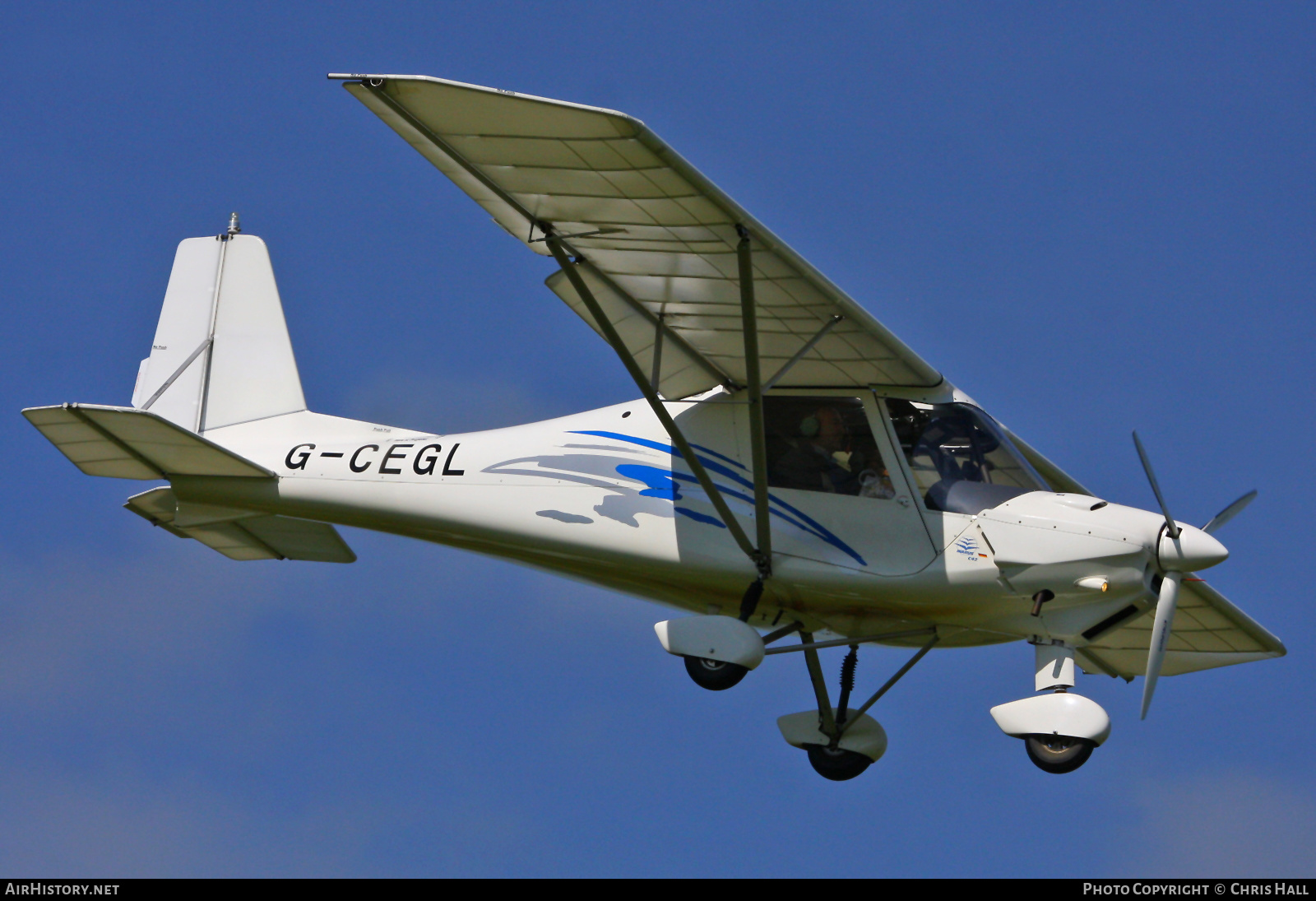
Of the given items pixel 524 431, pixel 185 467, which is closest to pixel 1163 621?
pixel 524 431

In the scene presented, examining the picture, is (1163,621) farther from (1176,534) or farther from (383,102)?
Result: (383,102)

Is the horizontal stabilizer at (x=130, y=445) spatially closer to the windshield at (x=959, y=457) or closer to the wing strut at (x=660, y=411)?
the wing strut at (x=660, y=411)

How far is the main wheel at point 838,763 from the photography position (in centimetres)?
1330

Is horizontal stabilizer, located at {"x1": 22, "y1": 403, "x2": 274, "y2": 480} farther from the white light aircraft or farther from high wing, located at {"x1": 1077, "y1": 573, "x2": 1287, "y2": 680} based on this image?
high wing, located at {"x1": 1077, "y1": 573, "x2": 1287, "y2": 680}

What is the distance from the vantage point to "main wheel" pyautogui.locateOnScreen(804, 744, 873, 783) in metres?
13.3

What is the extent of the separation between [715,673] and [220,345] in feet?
20.3

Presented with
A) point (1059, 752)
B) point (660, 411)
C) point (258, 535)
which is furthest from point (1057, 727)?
point (258, 535)

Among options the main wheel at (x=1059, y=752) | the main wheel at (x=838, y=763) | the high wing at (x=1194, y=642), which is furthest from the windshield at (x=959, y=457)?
the high wing at (x=1194, y=642)

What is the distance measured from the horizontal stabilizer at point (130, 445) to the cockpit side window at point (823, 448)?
439 centimetres

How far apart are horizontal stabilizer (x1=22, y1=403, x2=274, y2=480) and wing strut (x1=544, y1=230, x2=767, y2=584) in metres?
3.53

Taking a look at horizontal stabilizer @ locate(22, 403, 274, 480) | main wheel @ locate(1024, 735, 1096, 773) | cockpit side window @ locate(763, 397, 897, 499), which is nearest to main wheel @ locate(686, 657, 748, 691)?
cockpit side window @ locate(763, 397, 897, 499)

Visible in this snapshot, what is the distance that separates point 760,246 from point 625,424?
2.42 m

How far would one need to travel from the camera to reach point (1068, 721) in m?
11.4

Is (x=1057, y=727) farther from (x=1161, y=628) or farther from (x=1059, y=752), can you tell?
(x=1161, y=628)
